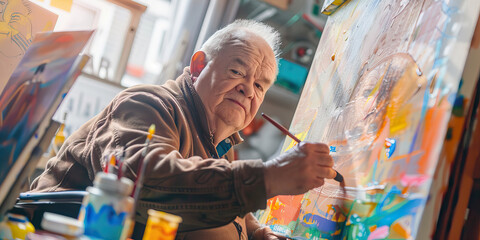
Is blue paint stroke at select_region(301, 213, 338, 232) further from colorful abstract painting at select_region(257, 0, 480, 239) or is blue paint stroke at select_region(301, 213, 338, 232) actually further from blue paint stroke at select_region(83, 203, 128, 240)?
blue paint stroke at select_region(83, 203, 128, 240)

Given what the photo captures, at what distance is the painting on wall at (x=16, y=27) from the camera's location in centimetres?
163

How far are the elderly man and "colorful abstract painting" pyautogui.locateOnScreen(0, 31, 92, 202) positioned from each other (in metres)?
0.21

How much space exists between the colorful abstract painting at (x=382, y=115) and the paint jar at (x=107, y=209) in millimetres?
554

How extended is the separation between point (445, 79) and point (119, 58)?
95.2 inches

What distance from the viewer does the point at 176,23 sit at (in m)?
3.25

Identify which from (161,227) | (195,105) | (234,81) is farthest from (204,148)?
(161,227)

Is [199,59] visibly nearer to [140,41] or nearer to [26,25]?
[26,25]

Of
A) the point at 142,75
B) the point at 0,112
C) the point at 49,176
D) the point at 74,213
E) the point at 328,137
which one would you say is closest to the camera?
the point at 0,112

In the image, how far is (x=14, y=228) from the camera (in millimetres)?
877

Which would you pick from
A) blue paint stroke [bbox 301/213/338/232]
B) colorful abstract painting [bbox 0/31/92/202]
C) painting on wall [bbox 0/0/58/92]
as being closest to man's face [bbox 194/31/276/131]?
blue paint stroke [bbox 301/213/338/232]

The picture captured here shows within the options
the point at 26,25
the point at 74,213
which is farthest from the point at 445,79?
the point at 26,25

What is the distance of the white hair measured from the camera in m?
1.59

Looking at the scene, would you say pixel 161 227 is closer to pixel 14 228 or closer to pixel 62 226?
pixel 62 226

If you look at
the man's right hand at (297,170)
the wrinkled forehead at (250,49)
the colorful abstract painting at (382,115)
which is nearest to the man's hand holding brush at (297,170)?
the man's right hand at (297,170)
